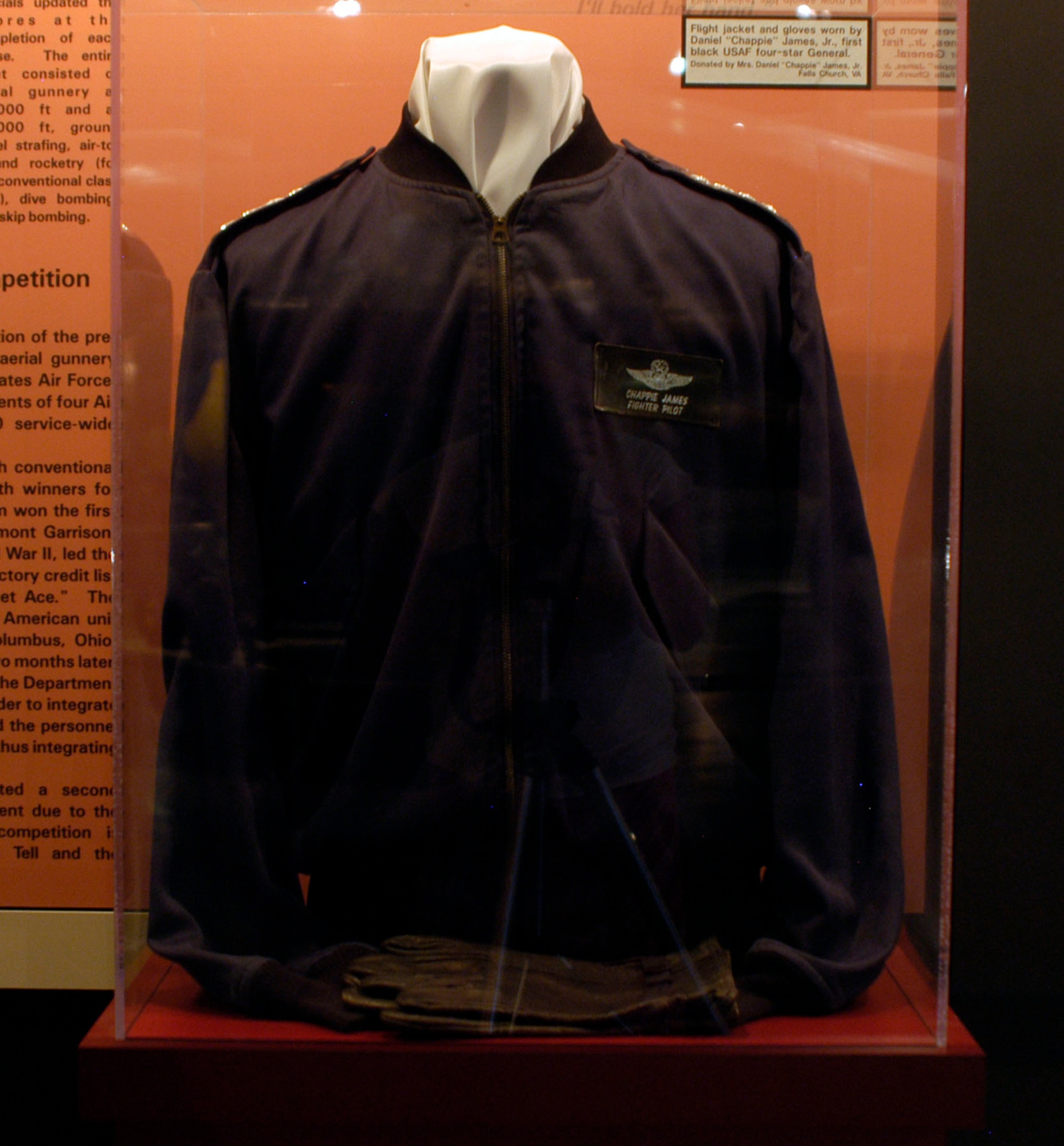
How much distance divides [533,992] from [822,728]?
38 centimetres

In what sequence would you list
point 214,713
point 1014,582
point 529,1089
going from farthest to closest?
point 1014,582, point 214,713, point 529,1089

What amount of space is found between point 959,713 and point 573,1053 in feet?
2.44

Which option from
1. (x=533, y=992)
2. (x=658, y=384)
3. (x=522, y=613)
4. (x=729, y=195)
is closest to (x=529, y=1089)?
(x=533, y=992)

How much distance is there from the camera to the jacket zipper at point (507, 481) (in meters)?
1.00

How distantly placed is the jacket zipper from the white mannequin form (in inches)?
2.4

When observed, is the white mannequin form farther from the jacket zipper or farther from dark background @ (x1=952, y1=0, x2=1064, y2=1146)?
dark background @ (x1=952, y1=0, x2=1064, y2=1146)

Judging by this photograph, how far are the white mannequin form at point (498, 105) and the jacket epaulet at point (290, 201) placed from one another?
0.09 m

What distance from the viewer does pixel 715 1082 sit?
95cm

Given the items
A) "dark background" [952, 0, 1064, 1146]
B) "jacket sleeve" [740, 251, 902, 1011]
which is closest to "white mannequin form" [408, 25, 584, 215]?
"jacket sleeve" [740, 251, 902, 1011]

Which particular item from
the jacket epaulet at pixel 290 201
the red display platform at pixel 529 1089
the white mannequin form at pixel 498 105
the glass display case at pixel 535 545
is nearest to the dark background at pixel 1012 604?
the glass display case at pixel 535 545

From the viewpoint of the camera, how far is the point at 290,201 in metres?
1.09

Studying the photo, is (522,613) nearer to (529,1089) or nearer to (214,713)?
(214,713)

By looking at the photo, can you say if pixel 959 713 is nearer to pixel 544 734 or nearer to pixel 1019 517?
pixel 1019 517

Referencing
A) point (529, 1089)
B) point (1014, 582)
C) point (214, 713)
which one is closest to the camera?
point (529, 1089)
